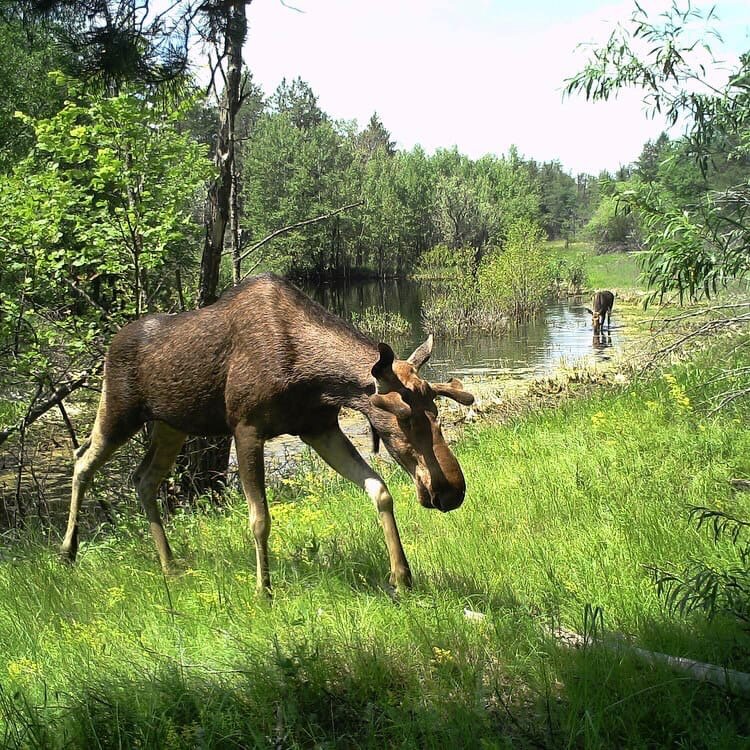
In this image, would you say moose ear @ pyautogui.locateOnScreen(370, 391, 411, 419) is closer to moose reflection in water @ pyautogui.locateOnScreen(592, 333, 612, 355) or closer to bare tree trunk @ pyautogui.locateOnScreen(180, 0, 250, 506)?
bare tree trunk @ pyautogui.locateOnScreen(180, 0, 250, 506)

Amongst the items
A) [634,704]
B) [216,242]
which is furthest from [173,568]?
[216,242]

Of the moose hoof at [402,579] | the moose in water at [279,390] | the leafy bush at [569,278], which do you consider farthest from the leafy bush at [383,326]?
the moose hoof at [402,579]

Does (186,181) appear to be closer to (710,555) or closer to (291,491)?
(291,491)

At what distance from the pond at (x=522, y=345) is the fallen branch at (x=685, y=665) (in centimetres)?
1819

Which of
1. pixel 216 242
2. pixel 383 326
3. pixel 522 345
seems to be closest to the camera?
pixel 216 242

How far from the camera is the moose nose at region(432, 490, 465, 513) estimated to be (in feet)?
13.3

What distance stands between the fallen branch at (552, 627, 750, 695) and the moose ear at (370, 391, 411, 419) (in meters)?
1.31

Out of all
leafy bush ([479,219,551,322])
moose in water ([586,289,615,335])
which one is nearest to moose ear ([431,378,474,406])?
moose in water ([586,289,615,335])

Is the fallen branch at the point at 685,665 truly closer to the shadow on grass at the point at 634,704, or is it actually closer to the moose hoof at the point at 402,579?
the shadow on grass at the point at 634,704

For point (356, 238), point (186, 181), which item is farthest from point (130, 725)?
point (356, 238)

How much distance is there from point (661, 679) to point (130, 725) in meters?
2.23

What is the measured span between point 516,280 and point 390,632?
1341 inches

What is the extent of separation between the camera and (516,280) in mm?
36938

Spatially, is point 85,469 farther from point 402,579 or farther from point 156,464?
point 402,579
